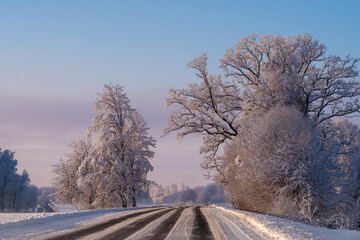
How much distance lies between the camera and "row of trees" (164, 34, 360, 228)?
23328 mm

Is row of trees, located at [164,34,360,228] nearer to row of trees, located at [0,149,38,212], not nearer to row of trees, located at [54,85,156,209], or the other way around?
row of trees, located at [54,85,156,209]

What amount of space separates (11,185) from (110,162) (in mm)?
37557

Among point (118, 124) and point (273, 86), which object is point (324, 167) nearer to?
point (273, 86)

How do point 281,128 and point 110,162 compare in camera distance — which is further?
point 110,162

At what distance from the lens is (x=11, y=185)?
210 feet

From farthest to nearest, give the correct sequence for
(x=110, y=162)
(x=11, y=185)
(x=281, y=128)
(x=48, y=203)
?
(x=11, y=185) < (x=48, y=203) < (x=110, y=162) < (x=281, y=128)

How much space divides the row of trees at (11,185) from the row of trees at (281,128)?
142 ft

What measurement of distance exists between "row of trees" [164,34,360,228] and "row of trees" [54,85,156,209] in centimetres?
729

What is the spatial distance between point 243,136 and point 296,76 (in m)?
7.76

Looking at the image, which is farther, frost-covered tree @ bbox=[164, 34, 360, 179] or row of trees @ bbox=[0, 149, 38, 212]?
row of trees @ bbox=[0, 149, 38, 212]

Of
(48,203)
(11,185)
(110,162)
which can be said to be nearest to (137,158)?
(110,162)

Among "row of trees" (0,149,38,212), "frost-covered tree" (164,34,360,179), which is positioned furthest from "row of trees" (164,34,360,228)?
"row of trees" (0,149,38,212)

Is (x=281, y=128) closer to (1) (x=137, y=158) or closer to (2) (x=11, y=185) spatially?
(1) (x=137, y=158)

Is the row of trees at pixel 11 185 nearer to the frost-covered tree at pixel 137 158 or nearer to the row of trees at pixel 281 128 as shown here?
the frost-covered tree at pixel 137 158
